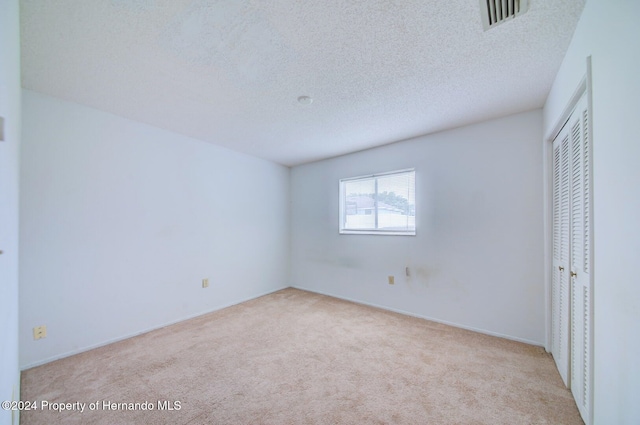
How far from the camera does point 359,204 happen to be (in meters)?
3.95

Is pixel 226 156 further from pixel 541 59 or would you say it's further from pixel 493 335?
pixel 493 335

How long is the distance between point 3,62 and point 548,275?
392 centimetres

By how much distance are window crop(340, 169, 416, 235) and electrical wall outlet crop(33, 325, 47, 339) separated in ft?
11.5

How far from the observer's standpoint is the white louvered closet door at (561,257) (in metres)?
1.83

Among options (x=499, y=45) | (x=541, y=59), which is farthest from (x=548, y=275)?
(x=499, y=45)

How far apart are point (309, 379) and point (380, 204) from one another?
8.23ft

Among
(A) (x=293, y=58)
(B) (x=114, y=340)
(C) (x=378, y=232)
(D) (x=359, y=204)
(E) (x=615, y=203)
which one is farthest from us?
(D) (x=359, y=204)

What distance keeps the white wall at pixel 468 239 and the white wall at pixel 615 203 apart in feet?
4.76

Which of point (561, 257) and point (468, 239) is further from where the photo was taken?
point (468, 239)

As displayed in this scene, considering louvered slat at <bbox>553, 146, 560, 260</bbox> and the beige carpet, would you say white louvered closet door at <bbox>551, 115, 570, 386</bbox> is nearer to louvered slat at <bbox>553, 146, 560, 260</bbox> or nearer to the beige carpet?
louvered slat at <bbox>553, 146, 560, 260</bbox>

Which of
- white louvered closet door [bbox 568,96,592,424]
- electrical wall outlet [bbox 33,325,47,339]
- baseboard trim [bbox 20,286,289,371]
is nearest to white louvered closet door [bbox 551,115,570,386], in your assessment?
white louvered closet door [bbox 568,96,592,424]

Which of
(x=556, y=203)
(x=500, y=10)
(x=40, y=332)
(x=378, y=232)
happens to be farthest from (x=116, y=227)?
(x=556, y=203)

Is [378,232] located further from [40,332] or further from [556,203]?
[40,332]

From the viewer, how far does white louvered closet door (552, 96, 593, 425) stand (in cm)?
143
